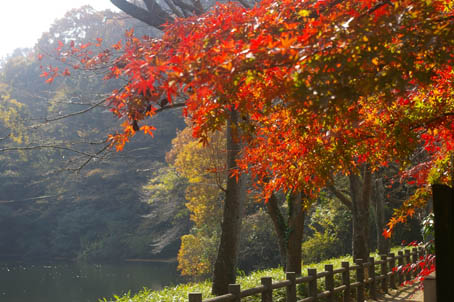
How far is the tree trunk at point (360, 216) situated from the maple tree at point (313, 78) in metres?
7.89

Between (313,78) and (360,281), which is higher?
(313,78)

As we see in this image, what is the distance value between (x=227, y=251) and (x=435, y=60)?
→ 6.72 m

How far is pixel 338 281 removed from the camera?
12.6 meters

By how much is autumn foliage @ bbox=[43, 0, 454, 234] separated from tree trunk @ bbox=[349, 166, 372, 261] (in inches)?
311

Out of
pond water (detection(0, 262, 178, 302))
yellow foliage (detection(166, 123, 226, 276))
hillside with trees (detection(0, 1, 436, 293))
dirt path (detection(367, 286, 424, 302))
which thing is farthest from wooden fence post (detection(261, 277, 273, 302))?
pond water (detection(0, 262, 178, 302))

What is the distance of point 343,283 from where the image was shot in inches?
395

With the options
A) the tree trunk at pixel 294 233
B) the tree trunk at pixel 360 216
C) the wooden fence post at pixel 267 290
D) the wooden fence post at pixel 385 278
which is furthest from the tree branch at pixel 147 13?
the tree trunk at pixel 360 216

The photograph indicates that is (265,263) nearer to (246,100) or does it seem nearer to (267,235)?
(267,235)

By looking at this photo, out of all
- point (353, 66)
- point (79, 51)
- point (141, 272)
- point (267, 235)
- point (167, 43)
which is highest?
point (79, 51)

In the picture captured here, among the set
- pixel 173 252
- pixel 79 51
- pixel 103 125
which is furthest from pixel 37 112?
pixel 79 51

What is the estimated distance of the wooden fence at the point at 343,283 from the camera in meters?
6.53

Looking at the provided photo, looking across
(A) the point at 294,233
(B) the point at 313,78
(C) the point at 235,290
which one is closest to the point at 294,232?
(A) the point at 294,233

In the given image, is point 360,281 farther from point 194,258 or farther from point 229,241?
point 194,258

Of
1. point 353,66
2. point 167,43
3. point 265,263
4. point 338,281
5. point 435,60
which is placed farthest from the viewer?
point 265,263
